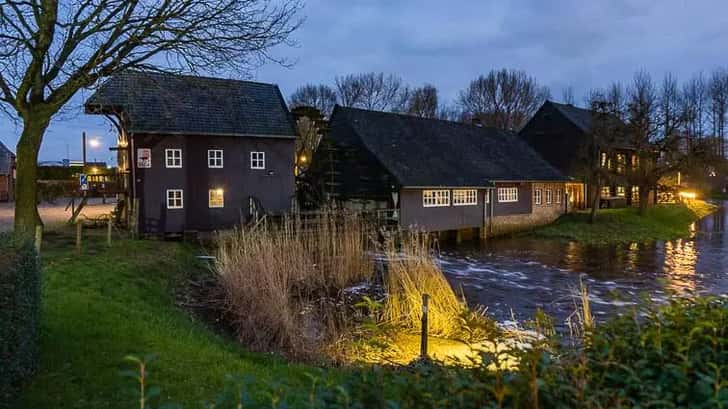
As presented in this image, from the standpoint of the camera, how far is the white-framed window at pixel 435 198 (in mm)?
25438

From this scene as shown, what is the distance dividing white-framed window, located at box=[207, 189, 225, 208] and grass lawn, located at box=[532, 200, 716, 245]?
52.6ft

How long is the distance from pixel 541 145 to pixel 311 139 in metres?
15.9

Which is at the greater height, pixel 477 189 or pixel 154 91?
pixel 154 91

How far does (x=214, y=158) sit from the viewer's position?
2189 cm

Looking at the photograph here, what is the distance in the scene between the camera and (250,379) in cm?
215

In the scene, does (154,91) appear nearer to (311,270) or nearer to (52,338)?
(311,270)

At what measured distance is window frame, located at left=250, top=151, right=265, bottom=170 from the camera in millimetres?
22688

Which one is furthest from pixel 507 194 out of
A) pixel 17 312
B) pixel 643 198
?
pixel 17 312

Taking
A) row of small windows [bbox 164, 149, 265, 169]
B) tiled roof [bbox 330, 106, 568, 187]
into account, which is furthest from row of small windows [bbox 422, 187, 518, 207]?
row of small windows [bbox 164, 149, 265, 169]

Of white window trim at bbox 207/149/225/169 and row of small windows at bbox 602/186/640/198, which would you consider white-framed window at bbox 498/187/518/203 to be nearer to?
row of small windows at bbox 602/186/640/198

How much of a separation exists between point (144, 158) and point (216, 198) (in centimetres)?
310

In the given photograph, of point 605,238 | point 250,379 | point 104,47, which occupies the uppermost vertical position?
point 104,47

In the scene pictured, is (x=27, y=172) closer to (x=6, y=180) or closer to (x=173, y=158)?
(x=173, y=158)

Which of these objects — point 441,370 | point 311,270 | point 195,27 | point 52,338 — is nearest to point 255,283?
point 311,270
